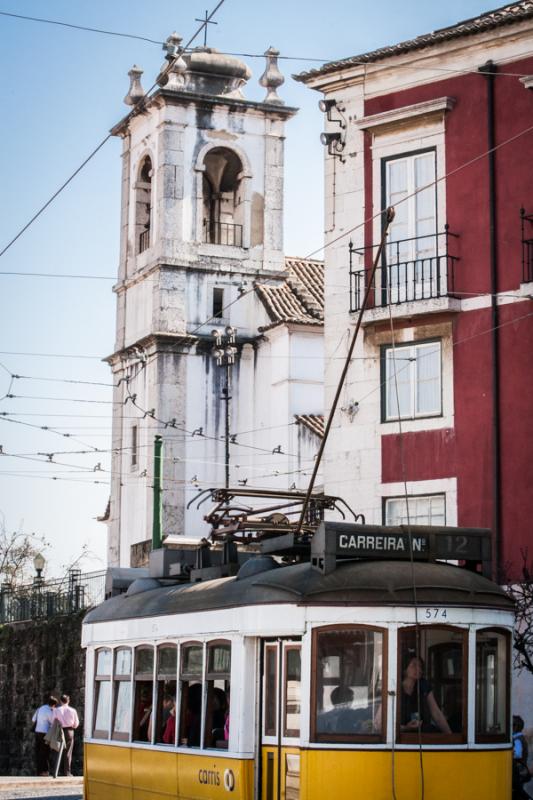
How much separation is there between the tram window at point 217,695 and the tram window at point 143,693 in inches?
60.3

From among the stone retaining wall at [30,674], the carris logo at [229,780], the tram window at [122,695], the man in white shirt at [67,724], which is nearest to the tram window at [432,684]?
the carris logo at [229,780]

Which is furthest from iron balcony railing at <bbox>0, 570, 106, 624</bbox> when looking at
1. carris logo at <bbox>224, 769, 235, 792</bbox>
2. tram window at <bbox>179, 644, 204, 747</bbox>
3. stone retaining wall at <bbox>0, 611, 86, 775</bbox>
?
carris logo at <bbox>224, 769, 235, 792</bbox>

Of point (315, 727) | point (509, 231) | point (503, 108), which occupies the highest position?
point (503, 108)

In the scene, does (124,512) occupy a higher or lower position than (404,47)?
lower

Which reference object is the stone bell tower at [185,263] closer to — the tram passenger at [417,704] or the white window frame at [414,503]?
the white window frame at [414,503]

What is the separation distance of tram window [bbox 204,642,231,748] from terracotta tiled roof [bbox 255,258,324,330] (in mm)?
26631

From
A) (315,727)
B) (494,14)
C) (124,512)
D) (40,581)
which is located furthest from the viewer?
(124,512)

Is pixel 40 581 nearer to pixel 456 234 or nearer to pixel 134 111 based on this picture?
pixel 134 111

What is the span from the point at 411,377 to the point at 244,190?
2142cm

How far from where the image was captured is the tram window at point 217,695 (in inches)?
570

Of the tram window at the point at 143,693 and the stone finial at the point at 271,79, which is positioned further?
the stone finial at the point at 271,79

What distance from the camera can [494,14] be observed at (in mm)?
25344

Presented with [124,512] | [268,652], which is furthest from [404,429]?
[124,512]

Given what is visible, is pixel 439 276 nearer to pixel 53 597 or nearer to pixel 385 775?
pixel 385 775
